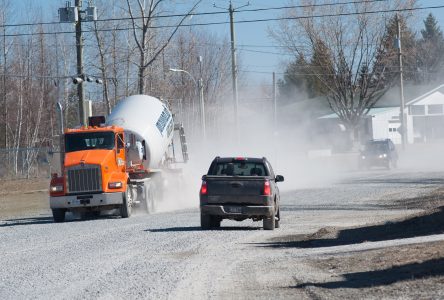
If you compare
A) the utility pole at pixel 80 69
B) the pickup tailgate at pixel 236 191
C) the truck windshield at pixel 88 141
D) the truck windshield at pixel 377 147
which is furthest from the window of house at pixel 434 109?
the pickup tailgate at pixel 236 191

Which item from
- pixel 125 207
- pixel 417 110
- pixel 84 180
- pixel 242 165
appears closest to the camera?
pixel 242 165

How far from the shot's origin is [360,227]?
25.7 meters

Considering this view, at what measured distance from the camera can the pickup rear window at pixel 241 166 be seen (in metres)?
26.3

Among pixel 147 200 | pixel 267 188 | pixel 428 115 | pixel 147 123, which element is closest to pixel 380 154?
pixel 147 123

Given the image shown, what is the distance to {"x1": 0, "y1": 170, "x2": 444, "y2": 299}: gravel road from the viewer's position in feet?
48.7

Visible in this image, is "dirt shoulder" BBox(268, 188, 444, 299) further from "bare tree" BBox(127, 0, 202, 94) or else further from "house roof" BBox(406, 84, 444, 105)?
"house roof" BBox(406, 84, 444, 105)

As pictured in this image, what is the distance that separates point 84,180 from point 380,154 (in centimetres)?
3789

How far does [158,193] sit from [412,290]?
2583 centimetres

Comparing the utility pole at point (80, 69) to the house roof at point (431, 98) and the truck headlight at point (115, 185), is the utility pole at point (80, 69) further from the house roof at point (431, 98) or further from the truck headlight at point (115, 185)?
the house roof at point (431, 98)

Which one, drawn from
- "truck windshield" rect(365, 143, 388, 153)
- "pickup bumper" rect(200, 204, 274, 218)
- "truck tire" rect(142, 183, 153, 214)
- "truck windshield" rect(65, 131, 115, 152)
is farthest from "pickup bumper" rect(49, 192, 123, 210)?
"truck windshield" rect(365, 143, 388, 153)

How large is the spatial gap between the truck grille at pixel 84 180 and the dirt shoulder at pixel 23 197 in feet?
18.0

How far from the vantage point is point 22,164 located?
6825 cm

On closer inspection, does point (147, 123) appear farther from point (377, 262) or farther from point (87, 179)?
point (377, 262)

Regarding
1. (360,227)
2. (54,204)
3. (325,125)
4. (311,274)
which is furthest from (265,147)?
(311,274)
